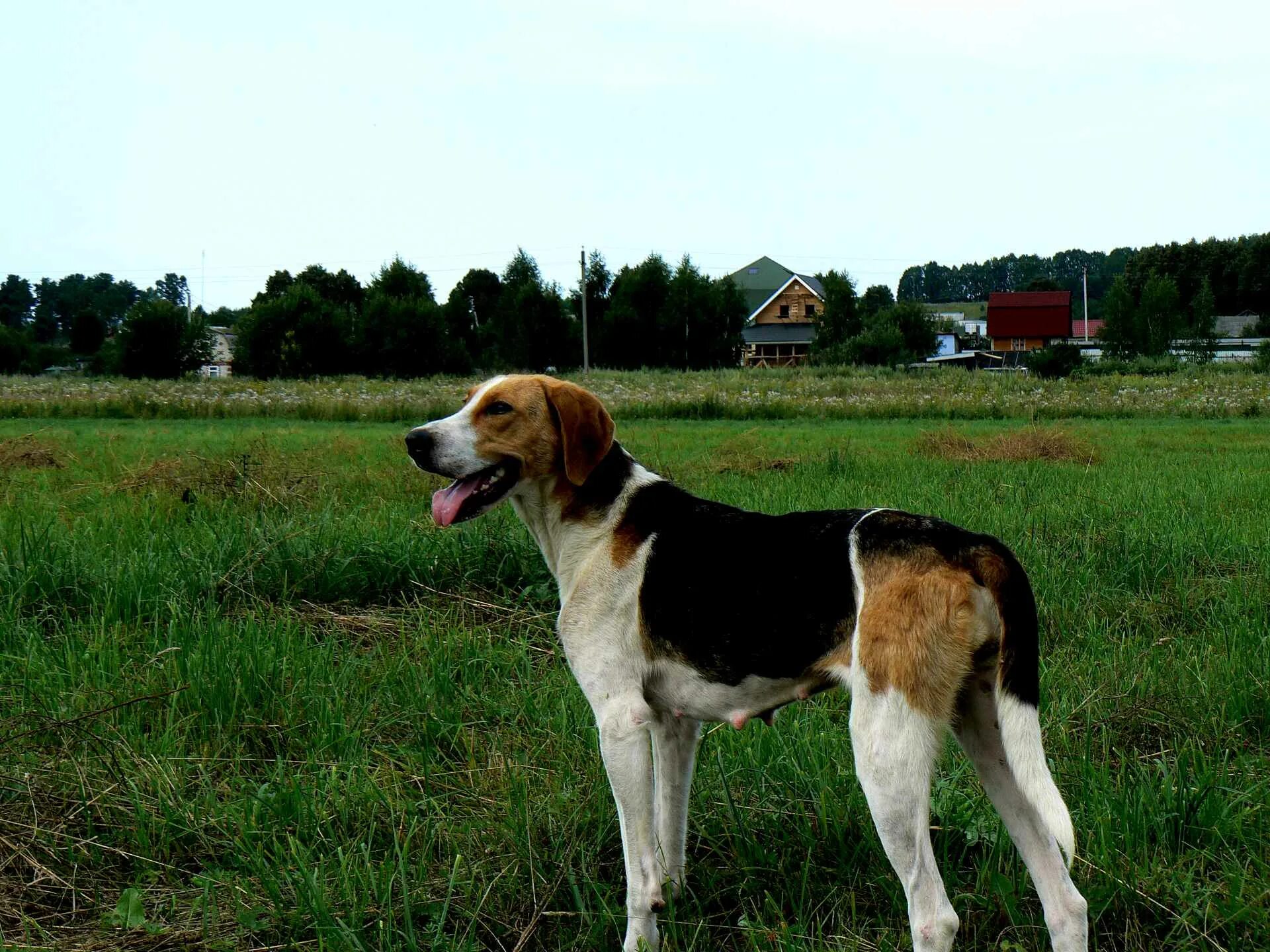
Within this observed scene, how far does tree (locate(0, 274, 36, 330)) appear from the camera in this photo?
10281 centimetres

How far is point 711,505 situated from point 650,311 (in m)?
53.9

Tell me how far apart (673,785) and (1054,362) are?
40306 mm

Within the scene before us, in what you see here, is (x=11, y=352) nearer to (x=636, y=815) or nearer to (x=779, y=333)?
(x=779, y=333)

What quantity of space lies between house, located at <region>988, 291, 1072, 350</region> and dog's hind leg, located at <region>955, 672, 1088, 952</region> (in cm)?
8859

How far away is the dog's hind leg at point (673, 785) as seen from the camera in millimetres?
3334

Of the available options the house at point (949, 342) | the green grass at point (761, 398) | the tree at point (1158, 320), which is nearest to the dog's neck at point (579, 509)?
the green grass at point (761, 398)

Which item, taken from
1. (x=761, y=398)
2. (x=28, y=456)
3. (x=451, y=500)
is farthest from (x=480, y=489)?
(x=761, y=398)

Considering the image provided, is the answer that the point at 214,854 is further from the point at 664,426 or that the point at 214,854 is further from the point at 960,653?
the point at 664,426

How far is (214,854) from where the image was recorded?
11.7 ft

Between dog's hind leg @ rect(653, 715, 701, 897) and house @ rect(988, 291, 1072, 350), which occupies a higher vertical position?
house @ rect(988, 291, 1072, 350)

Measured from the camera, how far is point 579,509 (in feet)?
11.4

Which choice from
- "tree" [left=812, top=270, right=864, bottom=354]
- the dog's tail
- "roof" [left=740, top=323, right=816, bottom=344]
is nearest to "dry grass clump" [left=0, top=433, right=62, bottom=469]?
the dog's tail

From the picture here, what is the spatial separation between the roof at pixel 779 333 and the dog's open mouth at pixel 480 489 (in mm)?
77818

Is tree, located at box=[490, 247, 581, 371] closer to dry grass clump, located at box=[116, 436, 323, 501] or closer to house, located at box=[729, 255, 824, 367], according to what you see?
house, located at box=[729, 255, 824, 367]
